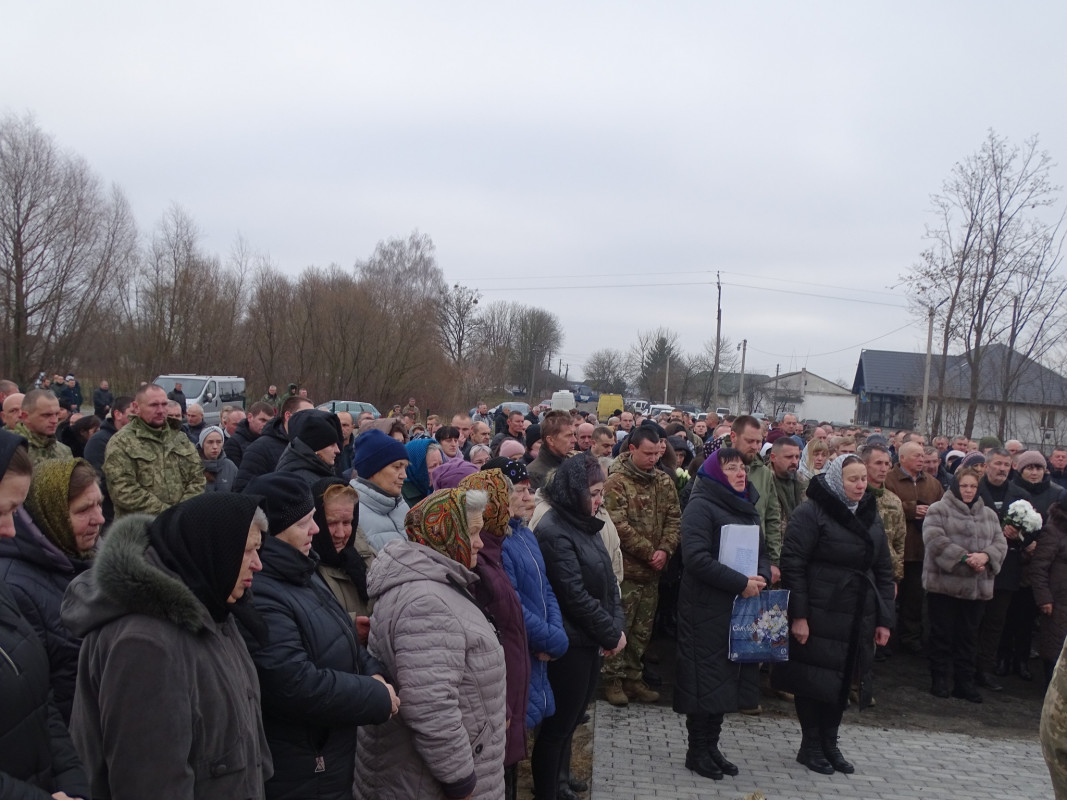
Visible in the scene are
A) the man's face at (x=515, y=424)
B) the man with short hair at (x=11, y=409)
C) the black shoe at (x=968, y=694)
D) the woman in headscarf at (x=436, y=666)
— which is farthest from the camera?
the man's face at (x=515, y=424)

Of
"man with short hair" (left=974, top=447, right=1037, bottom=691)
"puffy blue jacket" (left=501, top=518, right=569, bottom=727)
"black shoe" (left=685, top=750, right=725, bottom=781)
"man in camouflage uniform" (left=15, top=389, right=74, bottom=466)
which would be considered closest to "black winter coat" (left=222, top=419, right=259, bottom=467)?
"man in camouflage uniform" (left=15, top=389, right=74, bottom=466)

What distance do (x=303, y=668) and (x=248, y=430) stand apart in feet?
23.1

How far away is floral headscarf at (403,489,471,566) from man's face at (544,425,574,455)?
116 inches

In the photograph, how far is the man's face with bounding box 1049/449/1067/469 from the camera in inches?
407

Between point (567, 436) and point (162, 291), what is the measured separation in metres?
32.1

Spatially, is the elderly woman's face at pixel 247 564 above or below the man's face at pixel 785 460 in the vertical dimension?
below

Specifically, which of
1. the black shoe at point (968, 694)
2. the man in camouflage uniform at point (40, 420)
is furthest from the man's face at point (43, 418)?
the black shoe at point (968, 694)

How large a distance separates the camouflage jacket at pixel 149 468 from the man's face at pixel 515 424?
17.0 feet

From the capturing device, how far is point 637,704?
679 centimetres

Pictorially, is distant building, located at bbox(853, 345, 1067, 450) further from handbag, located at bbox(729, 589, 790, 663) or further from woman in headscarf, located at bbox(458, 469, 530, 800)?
woman in headscarf, located at bbox(458, 469, 530, 800)

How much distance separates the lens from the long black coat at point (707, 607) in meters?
5.34

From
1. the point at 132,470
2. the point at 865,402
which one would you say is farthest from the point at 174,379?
the point at 865,402

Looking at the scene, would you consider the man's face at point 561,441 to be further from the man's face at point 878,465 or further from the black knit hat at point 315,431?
the man's face at point 878,465

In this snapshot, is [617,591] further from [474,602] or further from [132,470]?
[132,470]
